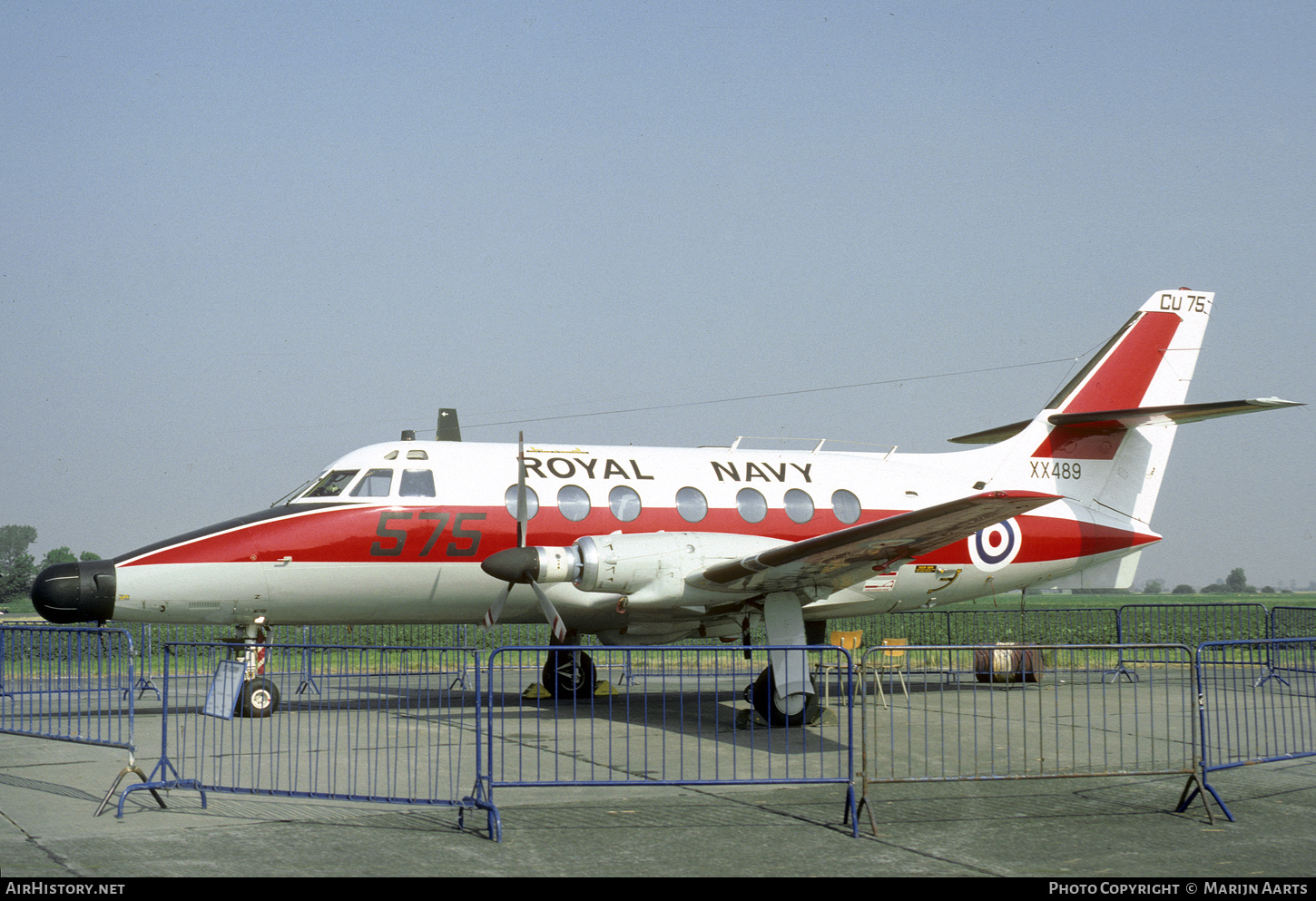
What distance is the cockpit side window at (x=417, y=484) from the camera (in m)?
14.3

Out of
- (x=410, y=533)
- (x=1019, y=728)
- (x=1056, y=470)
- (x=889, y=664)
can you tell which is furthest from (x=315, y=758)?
(x=1056, y=470)

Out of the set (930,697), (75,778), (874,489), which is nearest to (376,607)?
(75,778)

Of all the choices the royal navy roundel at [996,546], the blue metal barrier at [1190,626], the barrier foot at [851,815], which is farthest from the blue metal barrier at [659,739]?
A: the blue metal barrier at [1190,626]

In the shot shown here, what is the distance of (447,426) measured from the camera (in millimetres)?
16281

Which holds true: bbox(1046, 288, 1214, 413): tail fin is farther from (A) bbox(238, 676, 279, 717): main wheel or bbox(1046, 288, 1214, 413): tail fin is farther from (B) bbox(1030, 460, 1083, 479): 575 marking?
(A) bbox(238, 676, 279, 717): main wheel

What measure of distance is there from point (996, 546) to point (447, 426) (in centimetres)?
844

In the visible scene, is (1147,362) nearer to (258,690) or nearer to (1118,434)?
(1118,434)

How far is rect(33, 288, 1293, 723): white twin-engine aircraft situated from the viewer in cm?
1258

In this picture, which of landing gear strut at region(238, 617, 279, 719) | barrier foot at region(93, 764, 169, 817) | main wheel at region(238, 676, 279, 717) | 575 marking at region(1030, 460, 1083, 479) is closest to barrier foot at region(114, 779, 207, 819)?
barrier foot at region(93, 764, 169, 817)

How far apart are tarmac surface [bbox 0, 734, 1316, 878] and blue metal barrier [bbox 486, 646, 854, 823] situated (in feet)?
1.02

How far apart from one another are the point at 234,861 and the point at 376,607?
771cm

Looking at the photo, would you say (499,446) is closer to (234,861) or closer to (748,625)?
(748,625)

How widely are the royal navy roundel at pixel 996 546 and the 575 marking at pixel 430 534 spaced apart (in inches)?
295

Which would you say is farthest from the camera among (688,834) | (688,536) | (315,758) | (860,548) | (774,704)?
(688,536)
